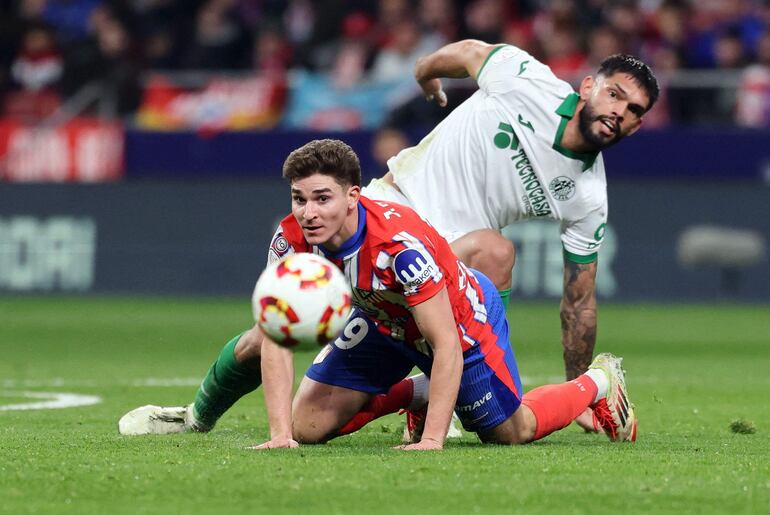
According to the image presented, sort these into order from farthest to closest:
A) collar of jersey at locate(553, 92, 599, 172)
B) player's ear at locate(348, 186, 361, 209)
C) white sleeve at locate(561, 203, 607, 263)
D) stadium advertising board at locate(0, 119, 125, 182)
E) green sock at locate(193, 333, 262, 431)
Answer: stadium advertising board at locate(0, 119, 125, 182) → white sleeve at locate(561, 203, 607, 263) → collar of jersey at locate(553, 92, 599, 172) → green sock at locate(193, 333, 262, 431) → player's ear at locate(348, 186, 361, 209)

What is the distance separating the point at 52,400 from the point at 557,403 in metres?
3.31

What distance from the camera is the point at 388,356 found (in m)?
6.71

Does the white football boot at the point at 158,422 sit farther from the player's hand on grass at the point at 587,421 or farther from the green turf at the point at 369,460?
the player's hand on grass at the point at 587,421

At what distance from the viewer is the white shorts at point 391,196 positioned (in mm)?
7707

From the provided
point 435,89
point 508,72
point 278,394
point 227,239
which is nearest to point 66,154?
point 227,239

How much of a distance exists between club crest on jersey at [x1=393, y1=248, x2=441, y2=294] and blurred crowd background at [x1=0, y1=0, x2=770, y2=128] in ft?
36.9

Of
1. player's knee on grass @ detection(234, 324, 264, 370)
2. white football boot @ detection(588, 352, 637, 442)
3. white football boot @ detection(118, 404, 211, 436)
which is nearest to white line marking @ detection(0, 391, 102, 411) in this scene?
white football boot @ detection(118, 404, 211, 436)

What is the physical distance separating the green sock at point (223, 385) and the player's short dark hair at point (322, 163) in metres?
1.18

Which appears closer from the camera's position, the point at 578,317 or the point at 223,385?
the point at 223,385

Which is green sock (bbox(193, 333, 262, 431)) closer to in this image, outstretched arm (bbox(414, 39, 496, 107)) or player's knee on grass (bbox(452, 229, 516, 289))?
player's knee on grass (bbox(452, 229, 516, 289))

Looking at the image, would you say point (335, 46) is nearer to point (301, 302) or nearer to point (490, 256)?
point (490, 256)

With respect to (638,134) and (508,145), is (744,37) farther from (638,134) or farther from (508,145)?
(508,145)

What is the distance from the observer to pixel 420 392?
22.7ft

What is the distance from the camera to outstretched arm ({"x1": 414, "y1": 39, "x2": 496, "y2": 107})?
811 cm
